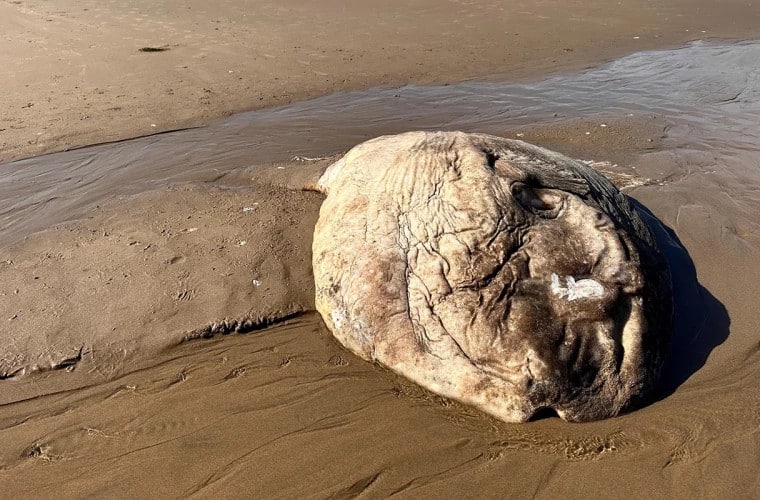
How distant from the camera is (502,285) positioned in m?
2.77

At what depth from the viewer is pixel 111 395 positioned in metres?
3.01

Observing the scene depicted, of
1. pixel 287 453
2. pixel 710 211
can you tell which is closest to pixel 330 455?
pixel 287 453

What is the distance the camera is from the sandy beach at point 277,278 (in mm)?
2562

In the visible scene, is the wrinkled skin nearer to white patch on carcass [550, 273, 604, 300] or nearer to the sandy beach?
white patch on carcass [550, 273, 604, 300]

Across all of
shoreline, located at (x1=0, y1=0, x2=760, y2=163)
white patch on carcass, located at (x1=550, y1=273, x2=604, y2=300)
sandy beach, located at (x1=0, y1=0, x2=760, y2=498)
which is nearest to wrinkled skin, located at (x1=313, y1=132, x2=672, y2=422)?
white patch on carcass, located at (x1=550, y1=273, x2=604, y2=300)

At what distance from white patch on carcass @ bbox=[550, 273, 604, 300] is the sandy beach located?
70 centimetres

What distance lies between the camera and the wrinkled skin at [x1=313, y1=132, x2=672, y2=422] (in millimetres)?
2676

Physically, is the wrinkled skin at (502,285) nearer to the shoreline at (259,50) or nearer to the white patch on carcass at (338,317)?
the white patch on carcass at (338,317)

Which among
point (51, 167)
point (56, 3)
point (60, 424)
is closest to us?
point (60, 424)

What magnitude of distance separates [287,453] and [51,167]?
5046 millimetres

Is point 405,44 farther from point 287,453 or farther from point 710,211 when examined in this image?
point 287,453

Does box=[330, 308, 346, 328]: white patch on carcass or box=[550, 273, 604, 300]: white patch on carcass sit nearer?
box=[550, 273, 604, 300]: white patch on carcass

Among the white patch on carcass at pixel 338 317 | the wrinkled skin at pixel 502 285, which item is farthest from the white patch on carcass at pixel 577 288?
the white patch on carcass at pixel 338 317

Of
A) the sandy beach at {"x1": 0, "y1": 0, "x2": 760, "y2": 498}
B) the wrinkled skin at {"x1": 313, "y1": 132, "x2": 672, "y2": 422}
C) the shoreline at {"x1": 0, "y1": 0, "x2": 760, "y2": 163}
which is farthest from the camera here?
the shoreline at {"x1": 0, "y1": 0, "x2": 760, "y2": 163}
